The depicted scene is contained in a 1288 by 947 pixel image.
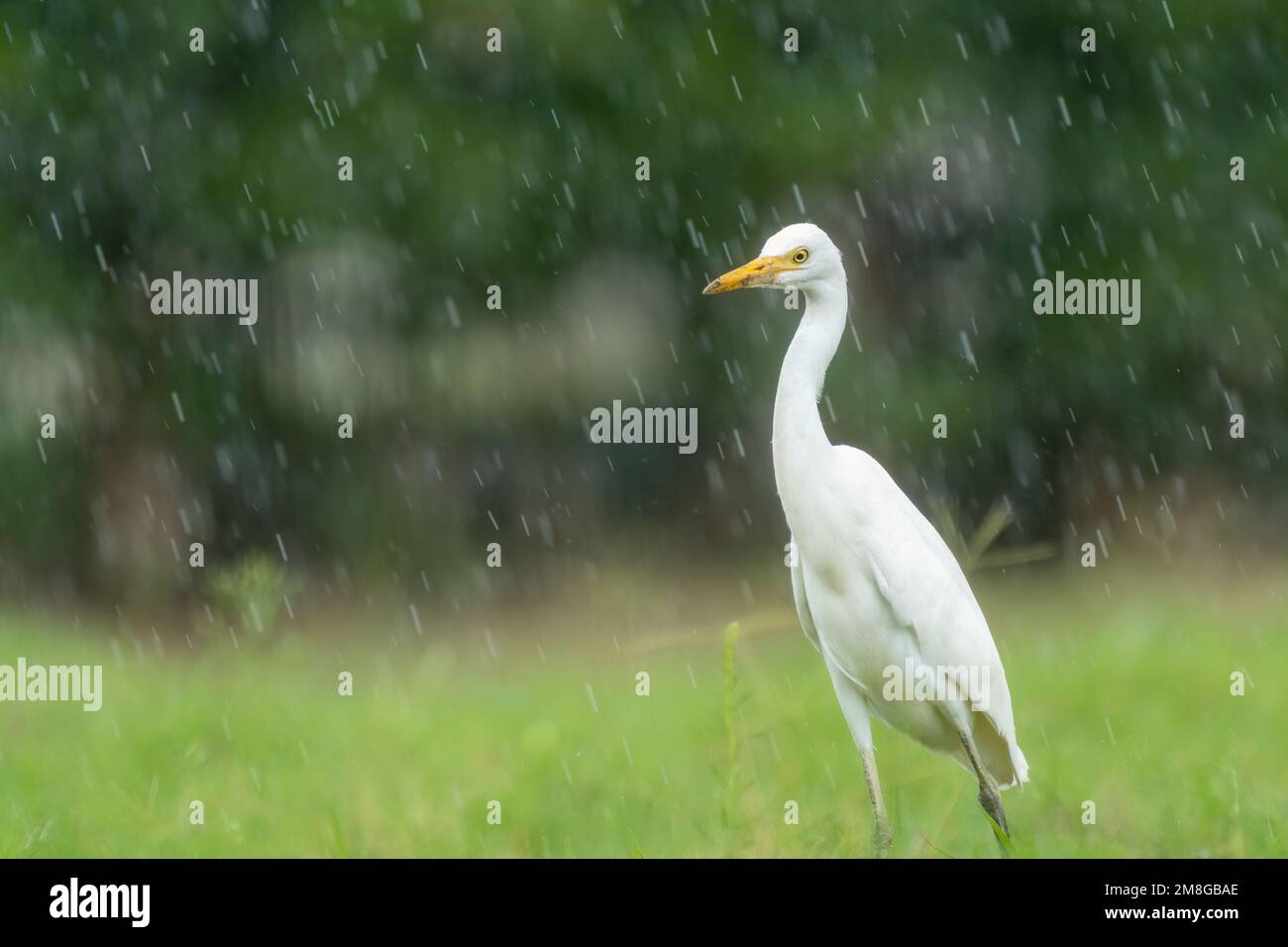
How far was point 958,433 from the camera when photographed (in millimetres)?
8680

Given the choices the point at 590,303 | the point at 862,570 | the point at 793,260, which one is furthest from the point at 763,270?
the point at 590,303

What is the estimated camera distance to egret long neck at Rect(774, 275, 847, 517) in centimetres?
396

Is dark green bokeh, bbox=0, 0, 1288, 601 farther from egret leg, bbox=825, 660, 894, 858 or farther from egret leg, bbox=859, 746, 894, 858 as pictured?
egret leg, bbox=859, 746, 894, 858

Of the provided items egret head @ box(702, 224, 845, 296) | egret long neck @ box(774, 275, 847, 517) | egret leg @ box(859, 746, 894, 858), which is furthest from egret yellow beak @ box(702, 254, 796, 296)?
egret leg @ box(859, 746, 894, 858)

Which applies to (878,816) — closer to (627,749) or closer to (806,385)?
(806,385)

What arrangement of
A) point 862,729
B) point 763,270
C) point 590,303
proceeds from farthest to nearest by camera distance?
point 590,303
point 862,729
point 763,270

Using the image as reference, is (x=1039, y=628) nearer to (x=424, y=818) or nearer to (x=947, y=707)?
(x=947, y=707)

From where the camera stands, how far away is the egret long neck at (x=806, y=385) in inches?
156

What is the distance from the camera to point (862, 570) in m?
4.10

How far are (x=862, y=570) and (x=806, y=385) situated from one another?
0.53 meters

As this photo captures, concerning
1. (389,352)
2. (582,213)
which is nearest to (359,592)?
(389,352)

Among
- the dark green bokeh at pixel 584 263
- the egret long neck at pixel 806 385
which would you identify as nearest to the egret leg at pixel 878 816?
the egret long neck at pixel 806 385

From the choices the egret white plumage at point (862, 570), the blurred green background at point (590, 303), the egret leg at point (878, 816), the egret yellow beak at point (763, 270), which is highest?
the blurred green background at point (590, 303)

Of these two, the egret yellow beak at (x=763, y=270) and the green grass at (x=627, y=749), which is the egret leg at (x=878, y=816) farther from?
the egret yellow beak at (x=763, y=270)
